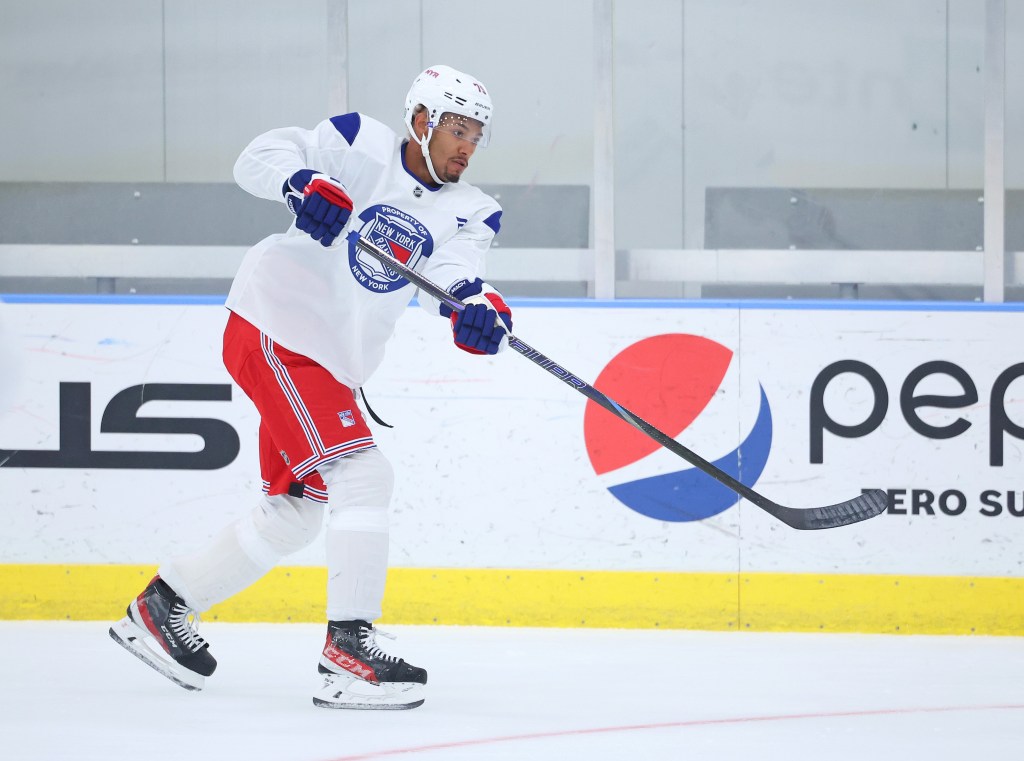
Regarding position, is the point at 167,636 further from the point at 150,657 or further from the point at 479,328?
the point at 479,328

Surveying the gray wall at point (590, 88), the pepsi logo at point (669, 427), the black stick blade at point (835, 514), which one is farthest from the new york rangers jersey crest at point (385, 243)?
the gray wall at point (590, 88)

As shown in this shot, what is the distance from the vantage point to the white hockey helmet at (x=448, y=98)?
2.53 meters

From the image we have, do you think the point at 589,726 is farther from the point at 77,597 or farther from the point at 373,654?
the point at 77,597

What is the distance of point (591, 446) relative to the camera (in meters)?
3.52

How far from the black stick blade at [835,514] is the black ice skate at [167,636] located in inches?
46.2

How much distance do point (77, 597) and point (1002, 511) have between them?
7.87ft

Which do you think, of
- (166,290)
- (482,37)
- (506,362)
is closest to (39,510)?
(166,290)

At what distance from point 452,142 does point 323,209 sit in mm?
339

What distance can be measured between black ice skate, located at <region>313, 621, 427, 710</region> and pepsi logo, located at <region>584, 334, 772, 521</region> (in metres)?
1.22

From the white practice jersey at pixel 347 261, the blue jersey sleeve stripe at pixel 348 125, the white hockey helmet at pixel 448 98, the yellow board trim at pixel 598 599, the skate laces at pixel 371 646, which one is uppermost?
the white hockey helmet at pixel 448 98

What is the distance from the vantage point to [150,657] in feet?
8.37

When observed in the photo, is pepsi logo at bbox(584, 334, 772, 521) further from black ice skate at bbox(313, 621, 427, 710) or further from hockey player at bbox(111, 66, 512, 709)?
black ice skate at bbox(313, 621, 427, 710)

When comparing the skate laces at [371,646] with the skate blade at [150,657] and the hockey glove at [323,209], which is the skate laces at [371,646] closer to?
the skate blade at [150,657]

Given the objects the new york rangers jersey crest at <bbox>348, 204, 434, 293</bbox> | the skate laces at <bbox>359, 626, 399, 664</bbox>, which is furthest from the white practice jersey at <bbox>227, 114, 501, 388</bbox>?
the skate laces at <bbox>359, 626, 399, 664</bbox>
